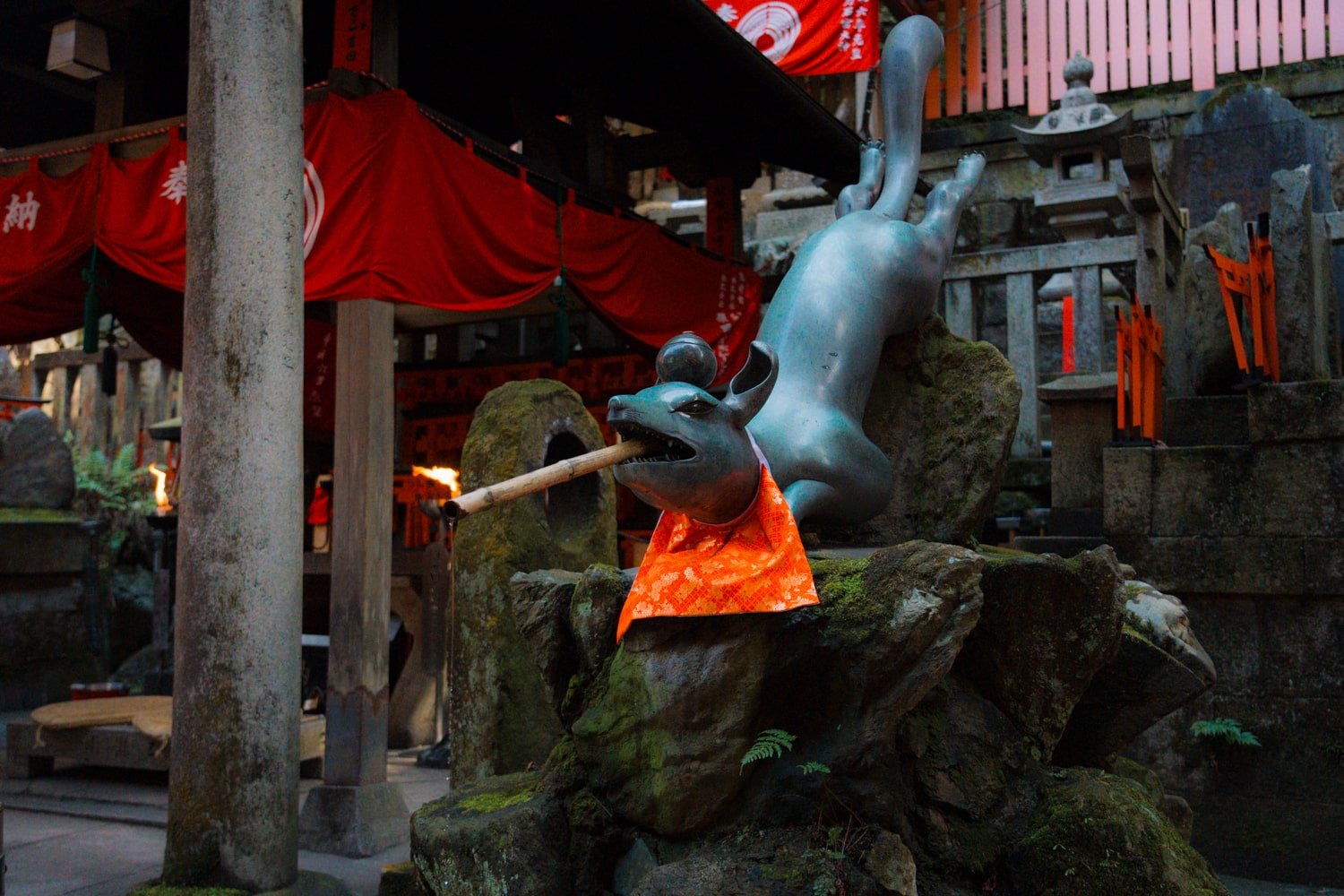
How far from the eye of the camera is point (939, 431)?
4.66 m

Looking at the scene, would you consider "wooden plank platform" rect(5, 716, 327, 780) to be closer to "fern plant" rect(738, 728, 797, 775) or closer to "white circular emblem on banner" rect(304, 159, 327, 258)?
"white circular emblem on banner" rect(304, 159, 327, 258)

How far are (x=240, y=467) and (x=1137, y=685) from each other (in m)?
3.71

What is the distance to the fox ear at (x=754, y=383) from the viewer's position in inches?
132

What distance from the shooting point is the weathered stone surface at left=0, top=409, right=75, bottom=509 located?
1247 cm

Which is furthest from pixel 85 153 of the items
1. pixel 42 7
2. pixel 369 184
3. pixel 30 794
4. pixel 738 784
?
pixel 738 784

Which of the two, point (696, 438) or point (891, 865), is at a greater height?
point (696, 438)

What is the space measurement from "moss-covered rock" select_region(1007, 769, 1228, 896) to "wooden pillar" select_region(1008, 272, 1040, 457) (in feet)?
19.7

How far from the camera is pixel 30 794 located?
24.8 ft

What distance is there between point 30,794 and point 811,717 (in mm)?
6584

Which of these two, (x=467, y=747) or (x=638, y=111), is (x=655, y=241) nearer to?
(x=638, y=111)

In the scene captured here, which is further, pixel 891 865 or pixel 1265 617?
pixel 1265 617

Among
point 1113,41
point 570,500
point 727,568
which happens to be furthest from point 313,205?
point 1113,41

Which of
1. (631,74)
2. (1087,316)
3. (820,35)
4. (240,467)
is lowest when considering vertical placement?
(240,467)

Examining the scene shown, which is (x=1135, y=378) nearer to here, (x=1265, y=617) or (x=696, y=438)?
(x=1265, y=617)
